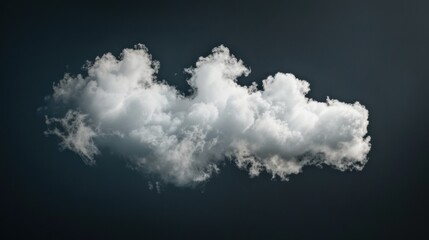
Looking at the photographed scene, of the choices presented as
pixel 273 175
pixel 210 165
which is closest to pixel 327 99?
pixel 273 175

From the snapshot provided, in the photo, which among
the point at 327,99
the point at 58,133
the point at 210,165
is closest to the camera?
the point at 327,99

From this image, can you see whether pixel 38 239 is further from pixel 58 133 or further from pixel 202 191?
pixel 202 191

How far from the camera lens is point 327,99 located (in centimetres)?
3719

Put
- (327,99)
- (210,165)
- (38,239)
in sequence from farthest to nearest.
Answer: (38,239), (210,165), (327,99)

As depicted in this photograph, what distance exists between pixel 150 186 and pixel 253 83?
1490 cm

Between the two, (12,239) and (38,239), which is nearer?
(12,239)

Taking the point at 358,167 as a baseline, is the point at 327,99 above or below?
above

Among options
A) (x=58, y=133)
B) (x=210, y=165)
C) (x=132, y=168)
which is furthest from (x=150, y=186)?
(x=58, y=133)

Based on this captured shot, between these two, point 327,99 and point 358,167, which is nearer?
point 327,99

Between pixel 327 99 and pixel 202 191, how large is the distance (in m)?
15.6

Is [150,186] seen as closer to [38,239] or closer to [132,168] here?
[132,168]

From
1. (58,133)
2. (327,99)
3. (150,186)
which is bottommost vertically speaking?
(150,186)

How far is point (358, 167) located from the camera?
4131 cm

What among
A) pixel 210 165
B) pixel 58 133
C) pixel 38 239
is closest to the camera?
pixel 58 133
